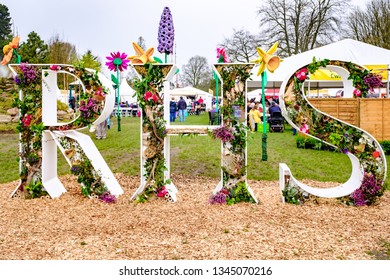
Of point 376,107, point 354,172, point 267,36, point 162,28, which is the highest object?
point 267,36

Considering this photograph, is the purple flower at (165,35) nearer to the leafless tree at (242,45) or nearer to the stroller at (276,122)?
the stroller at (276,122)

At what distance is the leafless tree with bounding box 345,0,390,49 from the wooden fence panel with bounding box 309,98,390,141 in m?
18.1

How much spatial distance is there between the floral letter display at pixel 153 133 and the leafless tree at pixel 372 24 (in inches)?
1010

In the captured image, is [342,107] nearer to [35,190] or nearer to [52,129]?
[52,129]

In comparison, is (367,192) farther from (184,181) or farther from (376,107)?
(376,107)

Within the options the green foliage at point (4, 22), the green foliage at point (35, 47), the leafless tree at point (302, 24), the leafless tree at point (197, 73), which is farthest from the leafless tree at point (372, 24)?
the green foliage at point (4, 22)

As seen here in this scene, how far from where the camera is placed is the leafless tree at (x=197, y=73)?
46.4m

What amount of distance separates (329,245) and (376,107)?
8.65m

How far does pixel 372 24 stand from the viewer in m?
31.2

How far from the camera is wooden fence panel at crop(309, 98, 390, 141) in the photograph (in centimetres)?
1203

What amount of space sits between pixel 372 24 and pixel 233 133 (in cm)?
2908

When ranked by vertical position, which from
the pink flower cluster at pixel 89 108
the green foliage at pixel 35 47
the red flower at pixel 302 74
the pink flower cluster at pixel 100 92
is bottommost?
the pink flower cluster at pixel 89 108

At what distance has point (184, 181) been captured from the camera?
8.37 metres

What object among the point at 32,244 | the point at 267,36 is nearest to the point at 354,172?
the point at 32,244
